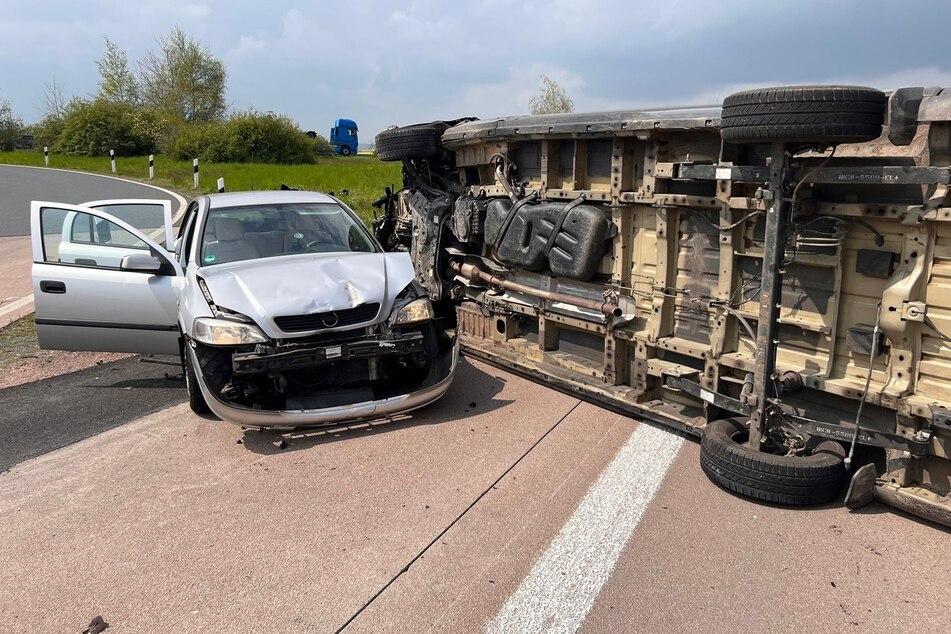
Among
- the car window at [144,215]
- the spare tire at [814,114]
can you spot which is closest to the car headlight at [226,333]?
the car window at [144,215]

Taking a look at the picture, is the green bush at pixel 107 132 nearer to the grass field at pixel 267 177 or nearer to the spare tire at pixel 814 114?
the grass field at pixel 267 177

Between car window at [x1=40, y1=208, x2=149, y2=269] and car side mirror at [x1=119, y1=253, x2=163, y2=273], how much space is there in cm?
43

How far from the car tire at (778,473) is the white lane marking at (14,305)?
868 cm

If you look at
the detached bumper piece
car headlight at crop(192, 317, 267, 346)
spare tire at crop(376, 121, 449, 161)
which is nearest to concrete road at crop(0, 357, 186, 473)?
car headlight at crop(192, 317, 267, 346)

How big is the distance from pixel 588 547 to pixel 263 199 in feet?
14.3

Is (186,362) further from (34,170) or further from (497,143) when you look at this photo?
(34,170)

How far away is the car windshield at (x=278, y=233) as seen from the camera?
5.60 meters

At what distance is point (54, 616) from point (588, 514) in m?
2.59

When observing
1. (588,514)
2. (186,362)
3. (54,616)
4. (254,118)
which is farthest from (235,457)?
(254,118)

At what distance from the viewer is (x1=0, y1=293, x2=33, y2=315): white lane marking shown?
8594 millimetres

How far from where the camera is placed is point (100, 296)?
5.76 m

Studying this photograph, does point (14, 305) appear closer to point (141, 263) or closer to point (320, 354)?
point (141, 263)

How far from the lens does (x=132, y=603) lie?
300 centimetres

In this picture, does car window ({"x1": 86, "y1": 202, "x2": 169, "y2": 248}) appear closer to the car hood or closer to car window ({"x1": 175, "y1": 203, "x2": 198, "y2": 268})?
car window ({"x1": 175, "y1": 203, "x2": 198, "y2": 268})
